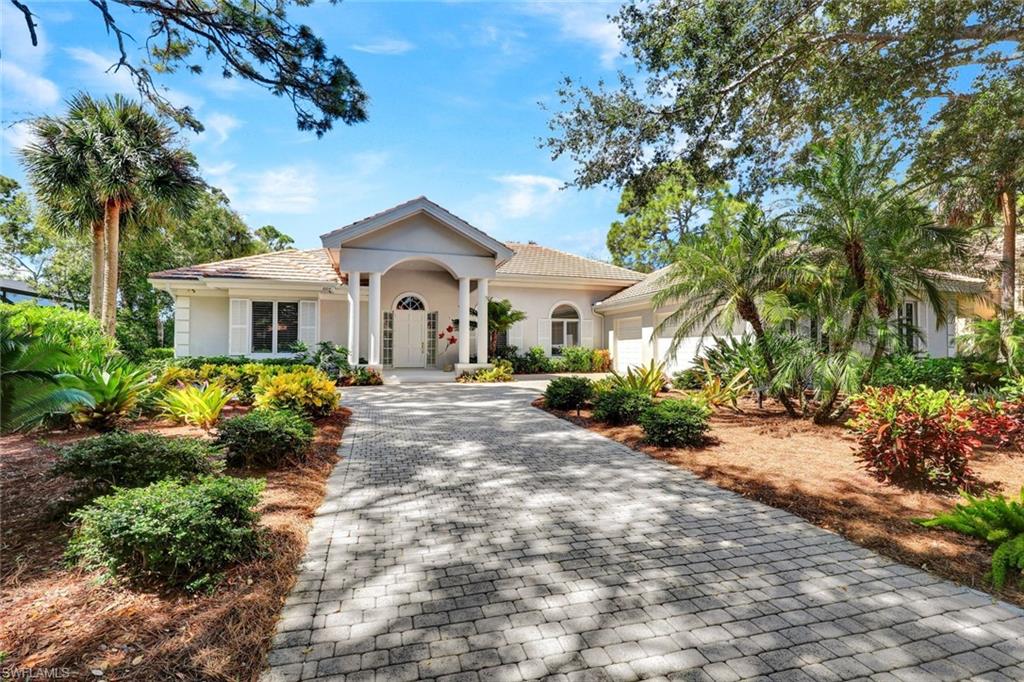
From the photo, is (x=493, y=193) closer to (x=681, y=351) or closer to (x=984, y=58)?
(x=681, y=351)

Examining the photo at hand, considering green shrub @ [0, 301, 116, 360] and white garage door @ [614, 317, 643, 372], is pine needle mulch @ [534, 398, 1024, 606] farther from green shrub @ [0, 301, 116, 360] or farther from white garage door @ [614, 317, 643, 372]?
white garage door @ [614, 317, 643, 372]

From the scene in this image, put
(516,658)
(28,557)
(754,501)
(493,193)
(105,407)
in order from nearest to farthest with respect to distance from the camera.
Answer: (516,658) → (28,557) → (754,501) → (105,407) → (493,193)

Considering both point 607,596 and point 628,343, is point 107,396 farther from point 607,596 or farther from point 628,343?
point 628,343

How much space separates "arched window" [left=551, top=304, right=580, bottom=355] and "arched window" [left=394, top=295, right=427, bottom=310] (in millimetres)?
5645

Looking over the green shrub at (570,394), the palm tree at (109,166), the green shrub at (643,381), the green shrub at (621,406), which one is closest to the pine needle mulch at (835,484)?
the green shrub at (621,406)

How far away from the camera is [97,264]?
597 inches

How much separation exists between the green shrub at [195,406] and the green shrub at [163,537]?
15.2ft

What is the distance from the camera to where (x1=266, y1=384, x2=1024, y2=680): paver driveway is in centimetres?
251

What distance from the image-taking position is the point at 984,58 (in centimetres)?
883

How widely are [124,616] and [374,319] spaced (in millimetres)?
13192

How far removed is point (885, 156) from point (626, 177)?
4.17m

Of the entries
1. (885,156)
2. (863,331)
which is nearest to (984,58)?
(885,156)

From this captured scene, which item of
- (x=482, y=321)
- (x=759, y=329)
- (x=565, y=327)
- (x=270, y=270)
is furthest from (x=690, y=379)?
(x=270, y=270)

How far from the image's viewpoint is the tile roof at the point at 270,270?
52.3 feet
